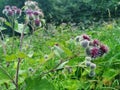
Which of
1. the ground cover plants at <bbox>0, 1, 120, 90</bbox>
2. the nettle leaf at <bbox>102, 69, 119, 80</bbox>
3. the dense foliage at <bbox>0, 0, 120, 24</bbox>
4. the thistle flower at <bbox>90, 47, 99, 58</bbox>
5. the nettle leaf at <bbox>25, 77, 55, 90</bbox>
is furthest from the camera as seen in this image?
the dense foliage at <bbox>0, 0, 120, 24</bbox>

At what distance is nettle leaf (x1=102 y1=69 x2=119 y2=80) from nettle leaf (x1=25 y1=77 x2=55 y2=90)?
2.92ft

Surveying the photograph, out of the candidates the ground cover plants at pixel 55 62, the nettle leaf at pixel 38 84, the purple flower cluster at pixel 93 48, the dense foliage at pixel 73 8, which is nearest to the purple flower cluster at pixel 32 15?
the ground cover plants at pixel 55 62

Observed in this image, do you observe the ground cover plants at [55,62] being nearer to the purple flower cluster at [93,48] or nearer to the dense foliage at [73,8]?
the purple flower cluster at [93,48]

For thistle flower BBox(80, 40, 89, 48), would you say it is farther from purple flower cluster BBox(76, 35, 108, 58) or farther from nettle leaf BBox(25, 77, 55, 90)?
nettle leaf BBox(25, 77, 55, 90)

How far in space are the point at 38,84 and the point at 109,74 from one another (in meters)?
0.95

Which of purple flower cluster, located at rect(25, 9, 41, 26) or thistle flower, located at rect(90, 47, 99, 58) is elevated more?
purple flower cluster, located at rect(25, 9, 41, 26)

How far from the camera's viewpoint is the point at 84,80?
9.53 ft

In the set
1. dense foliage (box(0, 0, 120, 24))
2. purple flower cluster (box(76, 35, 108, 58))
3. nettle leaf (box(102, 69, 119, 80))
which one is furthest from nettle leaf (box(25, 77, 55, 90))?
dense foliage (box(0, 0, 120, 24))

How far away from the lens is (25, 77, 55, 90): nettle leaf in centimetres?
193

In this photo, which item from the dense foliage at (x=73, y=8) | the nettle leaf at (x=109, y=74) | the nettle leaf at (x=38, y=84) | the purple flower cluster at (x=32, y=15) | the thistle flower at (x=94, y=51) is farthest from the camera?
the dense foliage at (x=73, y=8)

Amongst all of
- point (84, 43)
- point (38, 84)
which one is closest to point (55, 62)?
point (38, 84)

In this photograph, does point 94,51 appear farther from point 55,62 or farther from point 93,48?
point 55,62

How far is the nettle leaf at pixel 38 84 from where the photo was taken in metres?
1.93

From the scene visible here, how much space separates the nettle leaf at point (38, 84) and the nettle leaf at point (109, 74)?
2.92ft
